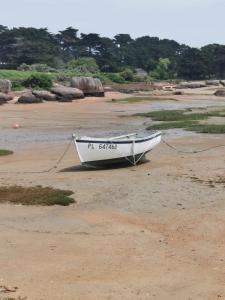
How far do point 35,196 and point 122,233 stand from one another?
11.9ft

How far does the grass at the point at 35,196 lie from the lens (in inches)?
536

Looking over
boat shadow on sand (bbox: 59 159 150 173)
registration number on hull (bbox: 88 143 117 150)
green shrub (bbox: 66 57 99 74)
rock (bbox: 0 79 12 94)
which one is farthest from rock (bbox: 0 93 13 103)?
green shrub (bbox: 66 57 99 74)

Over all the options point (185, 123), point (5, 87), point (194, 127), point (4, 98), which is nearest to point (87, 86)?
point (5, 87)

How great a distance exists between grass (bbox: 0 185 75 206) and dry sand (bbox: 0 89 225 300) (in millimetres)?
340

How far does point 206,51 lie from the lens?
125m

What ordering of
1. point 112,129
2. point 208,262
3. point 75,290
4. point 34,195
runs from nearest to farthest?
point 75,290, point 208,262, point 34,195, point 112,129

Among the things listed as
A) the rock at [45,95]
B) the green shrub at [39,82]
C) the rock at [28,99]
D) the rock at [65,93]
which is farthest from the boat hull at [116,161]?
the green shrub at [39,82]

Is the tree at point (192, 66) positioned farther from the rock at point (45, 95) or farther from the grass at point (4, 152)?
the grass at point (4, 152)

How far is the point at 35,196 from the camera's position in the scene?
14070 millimetres

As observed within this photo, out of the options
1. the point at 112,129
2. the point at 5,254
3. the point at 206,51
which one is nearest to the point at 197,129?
the point at 112,129

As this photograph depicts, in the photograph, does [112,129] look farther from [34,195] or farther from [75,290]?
[75,290]

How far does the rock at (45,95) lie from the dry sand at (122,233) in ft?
110

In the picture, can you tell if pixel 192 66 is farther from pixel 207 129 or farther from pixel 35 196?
pixel 35 196

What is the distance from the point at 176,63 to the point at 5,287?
420 feet
